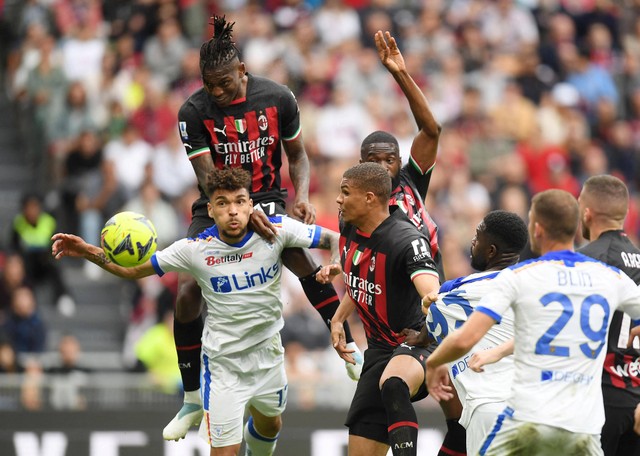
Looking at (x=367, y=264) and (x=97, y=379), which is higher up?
(x=367, y=264)

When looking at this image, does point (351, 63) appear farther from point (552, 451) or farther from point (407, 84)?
point (552, 451)

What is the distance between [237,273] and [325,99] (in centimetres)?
949

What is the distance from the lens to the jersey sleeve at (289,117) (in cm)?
975

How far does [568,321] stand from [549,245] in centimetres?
46

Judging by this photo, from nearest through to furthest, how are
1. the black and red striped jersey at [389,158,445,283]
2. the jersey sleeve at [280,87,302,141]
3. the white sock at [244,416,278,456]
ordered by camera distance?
the black and red striped jersey at [389,158,445,283] < the jersey sleeve at [280,87,302,141] < the white sock at [244,416,278,456]

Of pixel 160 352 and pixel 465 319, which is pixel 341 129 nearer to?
pixel 160 352

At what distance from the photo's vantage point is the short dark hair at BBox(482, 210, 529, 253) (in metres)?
8.27

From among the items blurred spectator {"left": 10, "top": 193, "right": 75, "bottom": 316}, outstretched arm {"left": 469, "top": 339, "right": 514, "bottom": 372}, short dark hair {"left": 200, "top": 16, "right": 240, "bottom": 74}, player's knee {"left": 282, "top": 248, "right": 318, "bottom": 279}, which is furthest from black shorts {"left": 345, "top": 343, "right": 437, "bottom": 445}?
blurred spectator {"left": 10, "top": 193, "right": 75, "bottom": 316}

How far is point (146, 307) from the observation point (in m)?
15.8

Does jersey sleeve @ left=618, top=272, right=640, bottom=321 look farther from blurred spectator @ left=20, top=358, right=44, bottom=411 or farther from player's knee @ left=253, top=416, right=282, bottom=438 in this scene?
blurred spectator @ left=20, top=358, right=44, bottom=411

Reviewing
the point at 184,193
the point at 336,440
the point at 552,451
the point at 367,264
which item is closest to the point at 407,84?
the point at 367,264

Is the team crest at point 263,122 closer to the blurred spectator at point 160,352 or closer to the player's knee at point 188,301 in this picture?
the player's knee at point 188,301

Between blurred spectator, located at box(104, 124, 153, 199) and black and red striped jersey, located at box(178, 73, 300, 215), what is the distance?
23.5ft

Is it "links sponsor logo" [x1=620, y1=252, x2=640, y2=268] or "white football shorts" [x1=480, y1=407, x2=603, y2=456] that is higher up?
"links sponsor logo" [x1=620, y1=252, x2=640, y2=268]
